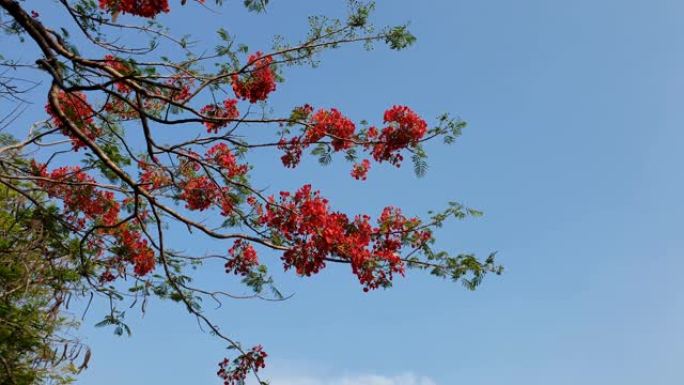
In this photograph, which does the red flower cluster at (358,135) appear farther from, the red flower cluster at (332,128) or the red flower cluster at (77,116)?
the red flower cluster at (77,116)

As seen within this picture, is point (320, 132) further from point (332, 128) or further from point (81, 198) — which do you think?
point (81, 198)

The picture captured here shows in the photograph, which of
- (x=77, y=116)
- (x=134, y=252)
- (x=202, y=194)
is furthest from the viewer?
(x=134, y=252)

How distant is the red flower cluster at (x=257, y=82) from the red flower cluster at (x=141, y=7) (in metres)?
1.29

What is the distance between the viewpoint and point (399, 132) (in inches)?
255

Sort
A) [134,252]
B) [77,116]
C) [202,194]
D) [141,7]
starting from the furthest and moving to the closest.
A: [134,252] → [202,194] → [77,116] → [141,7]

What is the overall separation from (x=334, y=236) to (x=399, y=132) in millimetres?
1650

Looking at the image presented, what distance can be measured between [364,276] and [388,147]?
1703mm

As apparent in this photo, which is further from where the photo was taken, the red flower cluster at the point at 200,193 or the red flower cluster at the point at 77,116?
the red flower cluster at the point at 200,193

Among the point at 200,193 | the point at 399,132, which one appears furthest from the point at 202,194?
the point at 399,132

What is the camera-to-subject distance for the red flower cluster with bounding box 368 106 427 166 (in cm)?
645

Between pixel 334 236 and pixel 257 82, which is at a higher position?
pixel 257 82

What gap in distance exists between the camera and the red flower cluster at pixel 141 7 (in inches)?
193

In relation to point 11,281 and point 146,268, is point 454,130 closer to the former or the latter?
point 146,268

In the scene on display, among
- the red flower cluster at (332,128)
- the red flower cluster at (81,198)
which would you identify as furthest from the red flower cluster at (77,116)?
the red flower cluster at (332,128)
